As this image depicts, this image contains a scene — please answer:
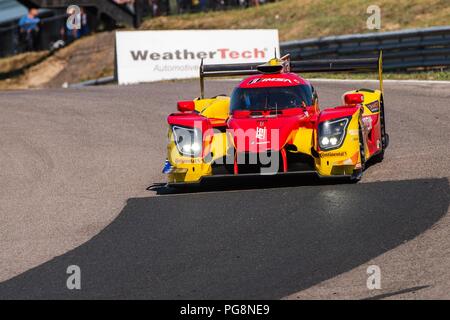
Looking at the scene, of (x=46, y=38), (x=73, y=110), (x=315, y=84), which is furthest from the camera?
(x=46, y=38)

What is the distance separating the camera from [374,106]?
11984mm

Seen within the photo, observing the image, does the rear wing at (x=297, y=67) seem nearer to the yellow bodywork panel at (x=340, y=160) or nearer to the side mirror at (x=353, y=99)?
the side mirror at (x=353, y=99)

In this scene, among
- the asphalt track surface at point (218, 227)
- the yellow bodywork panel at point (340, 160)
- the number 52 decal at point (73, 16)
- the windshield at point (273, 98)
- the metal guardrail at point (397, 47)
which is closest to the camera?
the asphalt track surface at point (218, 227)

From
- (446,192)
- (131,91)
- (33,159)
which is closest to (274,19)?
(131,91)

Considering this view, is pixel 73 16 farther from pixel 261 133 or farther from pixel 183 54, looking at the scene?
pixel 261 133

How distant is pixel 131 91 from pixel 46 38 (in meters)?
18.4

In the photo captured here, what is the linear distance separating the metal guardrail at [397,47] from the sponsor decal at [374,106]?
26.1 feet

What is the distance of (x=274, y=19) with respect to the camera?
3378 centimetres

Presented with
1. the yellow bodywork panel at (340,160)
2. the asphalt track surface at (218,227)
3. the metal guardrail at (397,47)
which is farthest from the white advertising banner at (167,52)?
the yellow bodywork panel at (340,160)

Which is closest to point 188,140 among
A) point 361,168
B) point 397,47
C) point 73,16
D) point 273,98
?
point 273,98

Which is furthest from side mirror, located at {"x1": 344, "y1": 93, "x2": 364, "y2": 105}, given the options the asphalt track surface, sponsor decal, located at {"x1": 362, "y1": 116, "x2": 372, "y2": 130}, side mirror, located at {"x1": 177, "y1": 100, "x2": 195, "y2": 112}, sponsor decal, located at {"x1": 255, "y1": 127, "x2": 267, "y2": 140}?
side mirror, located at {"x1": 177, "y1": 100, "x2": 195, "y2": 112}

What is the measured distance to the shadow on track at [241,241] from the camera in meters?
7.02
